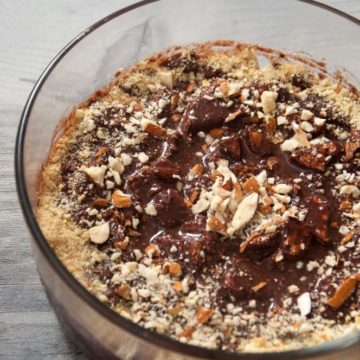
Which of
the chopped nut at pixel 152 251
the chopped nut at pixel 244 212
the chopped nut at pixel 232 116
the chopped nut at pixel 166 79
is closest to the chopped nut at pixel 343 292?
the chopped nut at pixel 244 212

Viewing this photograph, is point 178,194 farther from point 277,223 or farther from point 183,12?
point 183,12

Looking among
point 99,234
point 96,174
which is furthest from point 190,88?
point 99,234

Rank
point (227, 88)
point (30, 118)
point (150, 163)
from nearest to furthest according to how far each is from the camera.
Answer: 1. point (30, 118)
2. point (150, 163)
3. point (227, 88)

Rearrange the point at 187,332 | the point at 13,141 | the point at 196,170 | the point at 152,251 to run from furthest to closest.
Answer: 1. the point at 13,141
2. the point at 196,170
3. the point at 152,251
4. the point at 187,332

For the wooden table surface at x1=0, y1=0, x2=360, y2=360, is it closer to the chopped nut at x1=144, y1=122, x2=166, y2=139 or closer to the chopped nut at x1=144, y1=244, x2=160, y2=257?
the chopped nut at x1=144, y1=244, x2=160, y2=257

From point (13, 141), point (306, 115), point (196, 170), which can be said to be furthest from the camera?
→ point (13, 141)

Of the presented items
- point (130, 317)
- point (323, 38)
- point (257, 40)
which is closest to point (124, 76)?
point (257, 40)

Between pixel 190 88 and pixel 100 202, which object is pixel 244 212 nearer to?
pixel 100 202
